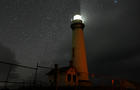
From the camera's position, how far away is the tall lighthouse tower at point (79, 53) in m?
22.9

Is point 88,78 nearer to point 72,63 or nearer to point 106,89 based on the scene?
point 72,63

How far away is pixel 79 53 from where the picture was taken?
24531 mm

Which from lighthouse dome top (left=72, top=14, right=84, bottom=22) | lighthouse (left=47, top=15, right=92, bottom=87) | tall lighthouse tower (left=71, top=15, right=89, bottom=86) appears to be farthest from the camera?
lighthouse dome top (left=72, top=14, right=84, bottom=22)

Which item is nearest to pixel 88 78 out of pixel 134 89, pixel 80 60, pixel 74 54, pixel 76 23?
pixel 80 60

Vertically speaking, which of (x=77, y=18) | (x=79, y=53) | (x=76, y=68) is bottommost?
(x=76, y=68)

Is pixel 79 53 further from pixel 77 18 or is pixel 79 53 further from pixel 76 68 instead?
pixel 77 18

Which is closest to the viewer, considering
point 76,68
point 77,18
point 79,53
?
point 76,68

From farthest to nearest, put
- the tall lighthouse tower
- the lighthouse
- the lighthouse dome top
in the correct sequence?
the lighthouse dome top < the tall lighthouse tower < the lighthouse

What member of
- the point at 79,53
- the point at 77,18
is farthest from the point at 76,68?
the point at 77,18

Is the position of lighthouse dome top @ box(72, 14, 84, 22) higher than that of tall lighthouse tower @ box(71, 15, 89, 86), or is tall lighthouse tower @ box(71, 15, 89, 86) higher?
lighthouse dome top @ box(72, 14, 84, 22)

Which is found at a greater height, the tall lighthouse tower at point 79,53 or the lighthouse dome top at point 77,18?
the lighthouse dome top at point 77,18

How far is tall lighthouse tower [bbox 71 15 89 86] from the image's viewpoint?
75.3ft

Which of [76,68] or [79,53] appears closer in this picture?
[76,68]

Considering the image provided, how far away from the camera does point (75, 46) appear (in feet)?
83.1
